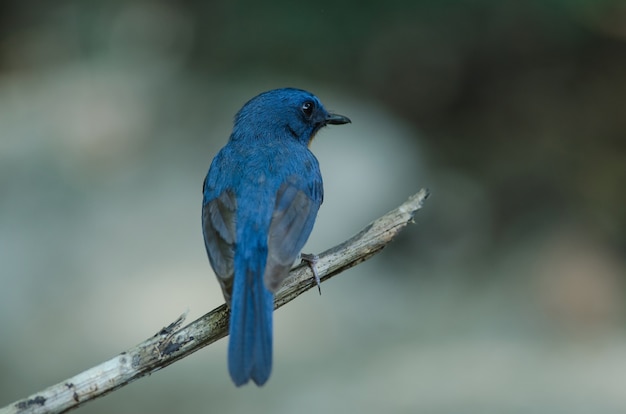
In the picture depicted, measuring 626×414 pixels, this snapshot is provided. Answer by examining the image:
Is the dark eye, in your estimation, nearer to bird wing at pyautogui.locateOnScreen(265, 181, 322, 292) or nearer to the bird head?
the bird head

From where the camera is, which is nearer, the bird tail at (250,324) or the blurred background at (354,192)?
the bird tail at (250,324)

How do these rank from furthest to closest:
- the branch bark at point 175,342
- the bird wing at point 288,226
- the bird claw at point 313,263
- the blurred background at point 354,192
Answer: the blurred background at point 354,192 → the bird claw at point 313,263 → the bird wing at point 288,226 → the branch bark at point 175,342

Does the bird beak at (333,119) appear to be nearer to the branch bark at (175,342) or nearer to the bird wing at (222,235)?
the bird wing at (222,235)

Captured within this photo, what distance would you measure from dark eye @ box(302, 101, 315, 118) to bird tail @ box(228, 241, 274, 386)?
1373 mm

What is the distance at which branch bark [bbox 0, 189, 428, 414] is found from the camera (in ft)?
11.1

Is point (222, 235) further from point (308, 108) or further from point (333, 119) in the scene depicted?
point (333, 119)

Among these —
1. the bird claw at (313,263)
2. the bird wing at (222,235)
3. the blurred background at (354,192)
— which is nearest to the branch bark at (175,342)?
the bird claw at (313,263)

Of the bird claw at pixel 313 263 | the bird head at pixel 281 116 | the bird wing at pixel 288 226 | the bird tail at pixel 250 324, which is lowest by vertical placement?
the bird tail at pixel 250 324

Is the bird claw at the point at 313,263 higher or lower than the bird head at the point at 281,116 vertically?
lower

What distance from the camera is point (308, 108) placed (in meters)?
5.02

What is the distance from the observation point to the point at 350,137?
830 centimetres

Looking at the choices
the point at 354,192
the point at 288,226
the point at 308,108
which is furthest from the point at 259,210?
the point at 354,192

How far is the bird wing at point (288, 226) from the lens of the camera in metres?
3.80

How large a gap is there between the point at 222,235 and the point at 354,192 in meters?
4.12
